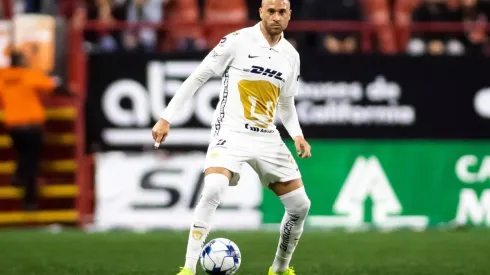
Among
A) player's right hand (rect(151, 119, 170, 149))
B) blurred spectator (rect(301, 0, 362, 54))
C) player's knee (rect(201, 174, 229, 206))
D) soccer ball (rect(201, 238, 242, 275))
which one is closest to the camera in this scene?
player's right hand (rect(151, 119, 170, 149))

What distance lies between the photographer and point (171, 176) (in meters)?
17.2

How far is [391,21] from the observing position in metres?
19.0

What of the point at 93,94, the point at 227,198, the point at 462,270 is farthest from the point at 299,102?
the point at 462,270

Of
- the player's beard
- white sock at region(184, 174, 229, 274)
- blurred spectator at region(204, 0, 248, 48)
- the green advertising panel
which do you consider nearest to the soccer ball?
white sock at region(184, 174, 229, 274)

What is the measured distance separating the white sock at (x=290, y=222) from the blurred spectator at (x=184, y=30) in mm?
8014

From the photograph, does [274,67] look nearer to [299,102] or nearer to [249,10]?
[299,102]

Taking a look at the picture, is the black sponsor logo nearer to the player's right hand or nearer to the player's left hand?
the player's left hand

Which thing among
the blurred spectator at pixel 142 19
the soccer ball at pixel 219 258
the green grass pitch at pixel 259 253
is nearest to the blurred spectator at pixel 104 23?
the blurred spectator at pixel 142 19

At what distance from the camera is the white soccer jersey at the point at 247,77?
930 centimetres

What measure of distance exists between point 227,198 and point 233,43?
7.95 meters

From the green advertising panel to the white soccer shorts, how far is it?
7.79 metres

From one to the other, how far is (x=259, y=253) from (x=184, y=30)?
5.70 metres

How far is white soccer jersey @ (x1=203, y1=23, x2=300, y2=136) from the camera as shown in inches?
366

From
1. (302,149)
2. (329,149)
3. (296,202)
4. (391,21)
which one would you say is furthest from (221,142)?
(391,21)
